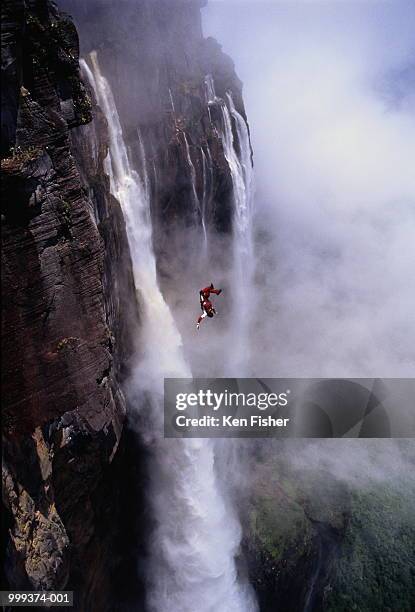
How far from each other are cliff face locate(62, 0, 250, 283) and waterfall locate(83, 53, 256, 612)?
1.94 metres

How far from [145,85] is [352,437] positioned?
25.4 metres

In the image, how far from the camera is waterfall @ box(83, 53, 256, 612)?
1986 cm

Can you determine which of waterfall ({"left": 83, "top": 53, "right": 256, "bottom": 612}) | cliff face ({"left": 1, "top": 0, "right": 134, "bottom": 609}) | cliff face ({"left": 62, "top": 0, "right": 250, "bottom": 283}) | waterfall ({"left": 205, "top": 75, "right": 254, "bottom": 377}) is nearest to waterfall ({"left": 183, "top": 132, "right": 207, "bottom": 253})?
cliff face ({"left": 62, "top": 0, "right": 250, "bottom": 283})

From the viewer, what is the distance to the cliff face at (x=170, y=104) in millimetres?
18906

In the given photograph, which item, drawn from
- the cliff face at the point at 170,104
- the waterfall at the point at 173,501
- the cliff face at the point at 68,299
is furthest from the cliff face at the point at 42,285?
the cliff face at the point at 170,104

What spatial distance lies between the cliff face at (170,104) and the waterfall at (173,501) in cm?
194

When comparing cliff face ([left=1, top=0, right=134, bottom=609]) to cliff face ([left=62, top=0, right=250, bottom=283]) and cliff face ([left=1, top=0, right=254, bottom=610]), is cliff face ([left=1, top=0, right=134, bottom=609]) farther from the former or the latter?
cliff face ([left=62, top=0, right=250, bottom=283])

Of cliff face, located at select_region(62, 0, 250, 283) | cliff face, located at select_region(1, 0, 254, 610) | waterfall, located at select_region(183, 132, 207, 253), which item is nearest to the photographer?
cliff face, located at select_region(1, 0, 254, 610)

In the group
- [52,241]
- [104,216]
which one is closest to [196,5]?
[104,216]

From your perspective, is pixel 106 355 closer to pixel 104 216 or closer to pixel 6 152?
pixel 6 152

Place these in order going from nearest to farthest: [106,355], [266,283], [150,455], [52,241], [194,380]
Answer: [52,241], [106,355], [150,455], [194,380], [266,283]

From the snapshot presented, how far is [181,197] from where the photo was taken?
24547mm

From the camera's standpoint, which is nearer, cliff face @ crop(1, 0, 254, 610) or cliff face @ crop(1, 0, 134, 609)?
cliff face @ crop(1, 0, 134, 609)

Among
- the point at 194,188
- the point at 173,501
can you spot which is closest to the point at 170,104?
the point at 194,188
